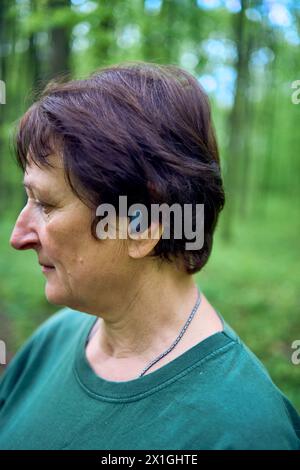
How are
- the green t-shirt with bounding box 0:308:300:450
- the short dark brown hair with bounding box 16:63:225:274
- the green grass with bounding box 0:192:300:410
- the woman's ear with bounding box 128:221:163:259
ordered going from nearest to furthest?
1. the green t-shirt with bounding box 0:308:300:450
2. the short dark brown hair with bounding box 16:63:225:274
3. the woman's ear with bounding box 128:221:163:259
4. the green grass with bounding box 0:192:300:410

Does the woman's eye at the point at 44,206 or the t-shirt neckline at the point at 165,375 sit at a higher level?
the woman's eye at the point at 44,206

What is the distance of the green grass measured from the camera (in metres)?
5.22

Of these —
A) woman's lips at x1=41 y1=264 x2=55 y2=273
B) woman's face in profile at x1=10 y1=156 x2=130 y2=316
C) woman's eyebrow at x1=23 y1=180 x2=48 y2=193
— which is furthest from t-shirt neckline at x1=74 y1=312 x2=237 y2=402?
woman's eyebrow at x1=23 y1=180 x2=48 y2=193

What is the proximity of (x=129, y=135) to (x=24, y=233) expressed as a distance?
0.46m

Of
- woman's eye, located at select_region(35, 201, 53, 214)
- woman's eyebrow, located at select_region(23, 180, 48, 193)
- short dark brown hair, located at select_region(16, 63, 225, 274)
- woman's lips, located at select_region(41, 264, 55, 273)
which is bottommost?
woman's lips, located at select_region(41, 264, 55, 273)

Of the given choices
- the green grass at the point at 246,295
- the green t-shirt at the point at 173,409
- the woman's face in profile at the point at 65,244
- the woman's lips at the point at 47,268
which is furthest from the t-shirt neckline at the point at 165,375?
the green grass at the point at 246,295

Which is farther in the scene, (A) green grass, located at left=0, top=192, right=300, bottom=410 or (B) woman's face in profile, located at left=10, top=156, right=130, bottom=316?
(A) green grass, located at left=0, top=192, right=300, bottom=410

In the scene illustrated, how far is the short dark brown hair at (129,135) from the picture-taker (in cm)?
132

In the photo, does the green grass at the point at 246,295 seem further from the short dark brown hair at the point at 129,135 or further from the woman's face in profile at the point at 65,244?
the short dark brown hair at the point at 129,135

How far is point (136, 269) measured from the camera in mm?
1473

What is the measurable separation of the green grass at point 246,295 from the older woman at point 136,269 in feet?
9.68

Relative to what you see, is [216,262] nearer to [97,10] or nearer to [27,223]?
[97,10]

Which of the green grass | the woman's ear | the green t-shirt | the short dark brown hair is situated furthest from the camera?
the green grass

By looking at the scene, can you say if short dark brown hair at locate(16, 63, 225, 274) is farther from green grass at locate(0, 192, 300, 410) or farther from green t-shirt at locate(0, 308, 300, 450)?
green grass at locate(0, 192, 300, 410)
